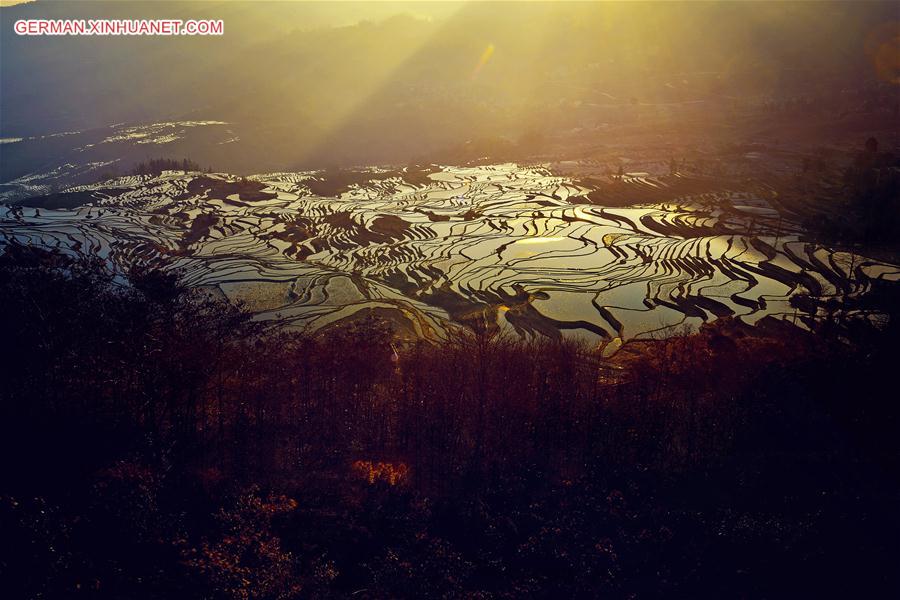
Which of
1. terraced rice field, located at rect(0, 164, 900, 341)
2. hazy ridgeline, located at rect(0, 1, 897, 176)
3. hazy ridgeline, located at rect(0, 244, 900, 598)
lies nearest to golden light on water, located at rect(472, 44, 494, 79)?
hazy ridgeline, located at rect(0, 1, 897, 176)

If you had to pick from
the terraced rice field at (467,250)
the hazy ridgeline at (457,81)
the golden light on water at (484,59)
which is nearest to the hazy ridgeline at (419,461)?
the terraced rice field at (467,250)

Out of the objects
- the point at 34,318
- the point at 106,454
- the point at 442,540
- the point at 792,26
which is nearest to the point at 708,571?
the point at 442,540

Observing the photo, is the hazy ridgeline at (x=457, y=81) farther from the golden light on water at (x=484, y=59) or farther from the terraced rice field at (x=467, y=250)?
the terraced rice field at (x=467, y=250)

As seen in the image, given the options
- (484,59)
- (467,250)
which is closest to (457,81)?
(484,59)

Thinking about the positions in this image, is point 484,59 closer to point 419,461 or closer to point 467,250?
point 467,250

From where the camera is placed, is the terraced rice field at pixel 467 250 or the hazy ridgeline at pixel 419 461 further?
the terraced rice field at pixel 467 250

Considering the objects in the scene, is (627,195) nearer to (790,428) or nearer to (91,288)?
(790,428)
